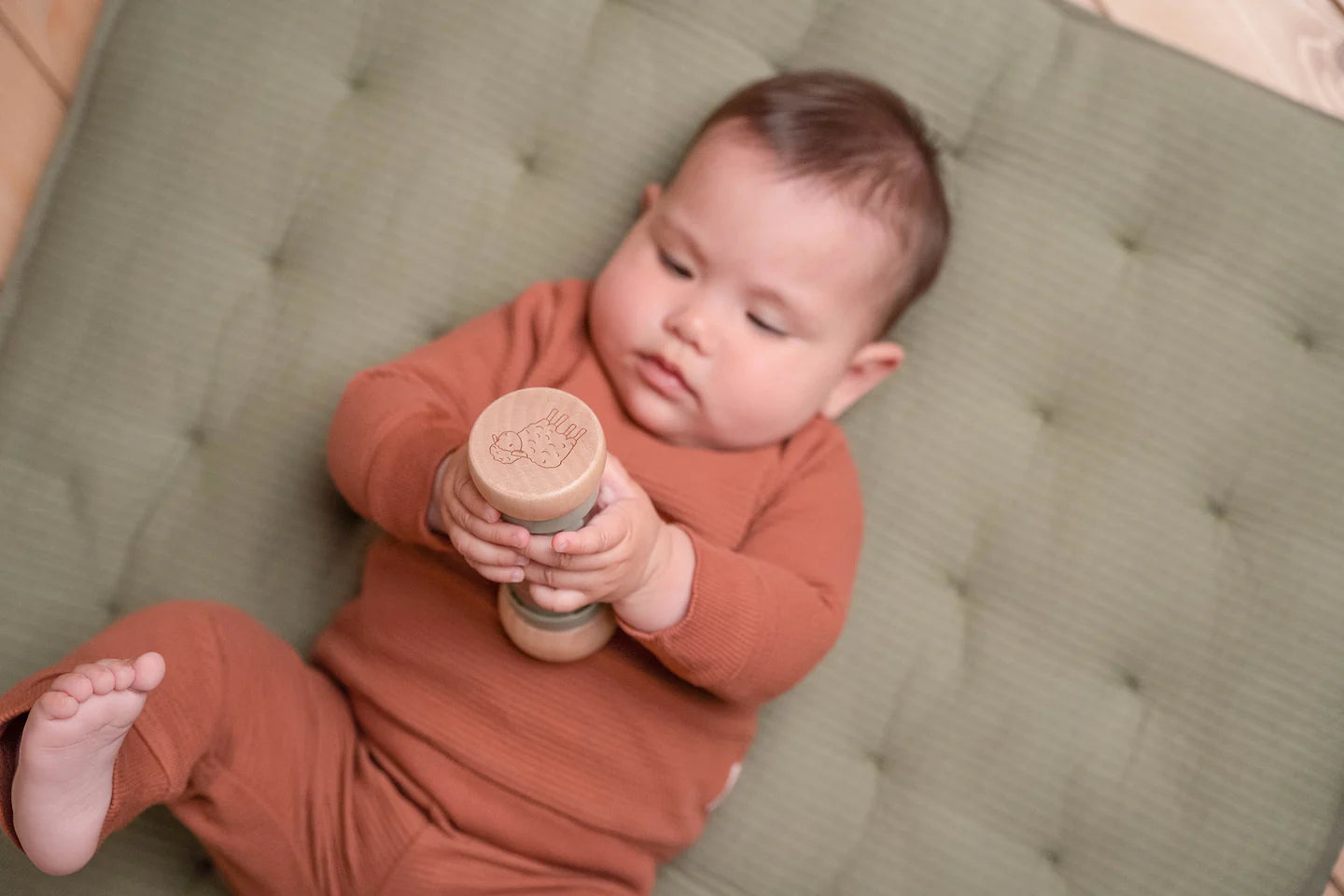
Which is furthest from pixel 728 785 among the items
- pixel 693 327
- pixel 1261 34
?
pixel 1261 34

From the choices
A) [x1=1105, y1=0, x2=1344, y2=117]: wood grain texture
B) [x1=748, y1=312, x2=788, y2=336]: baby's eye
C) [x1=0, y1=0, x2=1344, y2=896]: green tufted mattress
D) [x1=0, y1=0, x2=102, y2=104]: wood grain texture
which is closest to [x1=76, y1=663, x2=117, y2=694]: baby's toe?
[x1=0, y1=0, x2=1344, y2=896]: green tufted mattress

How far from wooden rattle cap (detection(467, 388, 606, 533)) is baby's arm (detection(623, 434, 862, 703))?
247 mm

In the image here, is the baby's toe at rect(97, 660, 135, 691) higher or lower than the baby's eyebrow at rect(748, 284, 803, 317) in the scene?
lower

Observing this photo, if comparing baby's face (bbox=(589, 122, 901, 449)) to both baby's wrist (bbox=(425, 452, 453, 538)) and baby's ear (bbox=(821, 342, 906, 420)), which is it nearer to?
baby's ear (bbox=(821, 342, 906, 420))

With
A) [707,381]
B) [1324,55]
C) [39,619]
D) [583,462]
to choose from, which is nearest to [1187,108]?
[1324,55]

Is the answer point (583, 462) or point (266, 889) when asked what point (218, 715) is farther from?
point (583, 462)

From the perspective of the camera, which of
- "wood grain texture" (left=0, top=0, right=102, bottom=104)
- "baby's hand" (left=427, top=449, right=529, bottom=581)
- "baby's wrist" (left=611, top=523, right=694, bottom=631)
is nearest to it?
"baby's hand" (left=427, top=449, right=529, bottom=581)

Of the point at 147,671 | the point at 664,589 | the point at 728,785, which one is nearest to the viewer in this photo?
the point at 147,671

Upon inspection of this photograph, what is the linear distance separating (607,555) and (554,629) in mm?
160

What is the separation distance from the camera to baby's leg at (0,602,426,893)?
757 millimetres

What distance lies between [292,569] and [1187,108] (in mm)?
1149

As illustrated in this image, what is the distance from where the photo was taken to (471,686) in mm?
929

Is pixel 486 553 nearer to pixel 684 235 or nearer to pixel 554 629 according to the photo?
pixel 554 629

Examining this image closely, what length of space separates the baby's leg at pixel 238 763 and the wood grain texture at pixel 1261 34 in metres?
1.38
